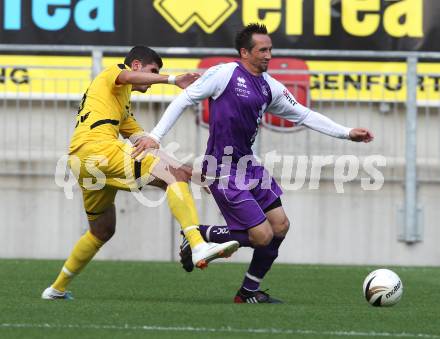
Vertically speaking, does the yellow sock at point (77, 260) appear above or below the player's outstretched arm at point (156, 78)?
below

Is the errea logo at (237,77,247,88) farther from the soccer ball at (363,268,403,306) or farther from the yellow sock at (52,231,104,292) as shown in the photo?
Result: the soccer ball at (363,268,403,306)

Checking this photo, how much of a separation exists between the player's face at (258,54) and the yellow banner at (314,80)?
465cm

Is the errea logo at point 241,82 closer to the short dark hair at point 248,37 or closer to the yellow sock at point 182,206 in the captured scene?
the short dark hair at point 248,37

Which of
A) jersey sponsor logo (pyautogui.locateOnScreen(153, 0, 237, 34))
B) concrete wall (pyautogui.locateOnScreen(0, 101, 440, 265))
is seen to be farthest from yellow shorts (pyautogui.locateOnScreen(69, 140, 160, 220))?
jersey sponsor logo (pyautogui.locateOnScreen(153, 0, 237, 34))

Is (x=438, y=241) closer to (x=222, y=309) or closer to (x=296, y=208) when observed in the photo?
(x=296, y=208)

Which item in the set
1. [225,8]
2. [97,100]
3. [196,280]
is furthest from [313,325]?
[225,8]

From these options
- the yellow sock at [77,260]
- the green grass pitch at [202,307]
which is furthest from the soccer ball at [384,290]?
the yellow sock at [77,260]

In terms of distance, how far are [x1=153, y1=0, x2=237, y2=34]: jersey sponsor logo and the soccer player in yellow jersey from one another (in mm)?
4734

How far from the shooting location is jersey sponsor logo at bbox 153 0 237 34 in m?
13.8

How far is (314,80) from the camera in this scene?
539 inches

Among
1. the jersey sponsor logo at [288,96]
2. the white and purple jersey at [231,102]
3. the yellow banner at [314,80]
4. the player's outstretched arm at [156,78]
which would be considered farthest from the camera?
the yellow banner at [314,80]

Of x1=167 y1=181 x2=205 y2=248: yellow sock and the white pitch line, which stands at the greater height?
x1=167 y1=181 x2=205 y2=248: yellow sock

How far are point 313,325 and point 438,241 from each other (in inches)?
246

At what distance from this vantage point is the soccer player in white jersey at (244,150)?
28.9ft
